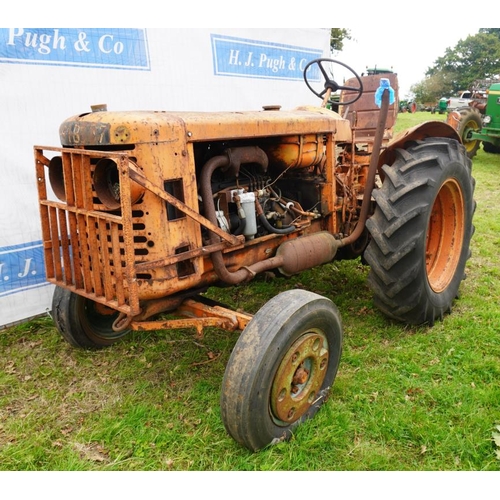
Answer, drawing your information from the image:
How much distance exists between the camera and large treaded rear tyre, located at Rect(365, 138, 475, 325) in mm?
3135

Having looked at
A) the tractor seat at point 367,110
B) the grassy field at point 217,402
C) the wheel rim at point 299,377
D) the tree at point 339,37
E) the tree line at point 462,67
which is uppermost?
the tree line at point 462,67

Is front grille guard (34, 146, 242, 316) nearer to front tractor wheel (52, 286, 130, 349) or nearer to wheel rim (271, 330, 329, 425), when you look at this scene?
front tractor wheel (52, 286, 130, 349)

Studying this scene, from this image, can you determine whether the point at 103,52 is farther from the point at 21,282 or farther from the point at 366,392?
the point at 366,392

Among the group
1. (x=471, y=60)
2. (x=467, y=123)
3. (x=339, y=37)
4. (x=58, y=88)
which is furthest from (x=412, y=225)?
(x=471, y=60)

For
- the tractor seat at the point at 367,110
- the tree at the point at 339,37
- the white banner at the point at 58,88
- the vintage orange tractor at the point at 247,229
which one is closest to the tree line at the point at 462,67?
the tree at the point at 339,37

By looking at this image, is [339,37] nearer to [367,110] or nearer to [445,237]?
[367,110]

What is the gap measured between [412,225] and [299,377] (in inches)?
53.1

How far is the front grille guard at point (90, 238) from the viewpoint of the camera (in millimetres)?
2219

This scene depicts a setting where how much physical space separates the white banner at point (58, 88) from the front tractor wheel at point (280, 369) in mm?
2578

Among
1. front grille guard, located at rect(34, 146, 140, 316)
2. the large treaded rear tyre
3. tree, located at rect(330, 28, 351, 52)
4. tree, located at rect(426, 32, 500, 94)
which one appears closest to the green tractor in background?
the large treaded rear tyre

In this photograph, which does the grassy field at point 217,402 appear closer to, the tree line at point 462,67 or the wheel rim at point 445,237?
the wheel rim at point 445,237

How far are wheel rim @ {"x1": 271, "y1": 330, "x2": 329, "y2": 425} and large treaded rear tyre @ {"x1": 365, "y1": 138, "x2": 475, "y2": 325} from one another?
854 millimetres

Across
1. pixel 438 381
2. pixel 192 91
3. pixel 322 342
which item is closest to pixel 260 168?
pixel 322 342

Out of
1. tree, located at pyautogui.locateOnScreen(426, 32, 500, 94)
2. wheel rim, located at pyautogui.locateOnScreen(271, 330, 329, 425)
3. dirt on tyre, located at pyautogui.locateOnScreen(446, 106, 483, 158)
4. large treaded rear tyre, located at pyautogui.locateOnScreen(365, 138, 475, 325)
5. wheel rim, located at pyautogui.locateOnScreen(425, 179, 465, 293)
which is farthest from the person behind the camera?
tree, located at pyautogui.locateOnScreen(426, 32, 500, 94)
